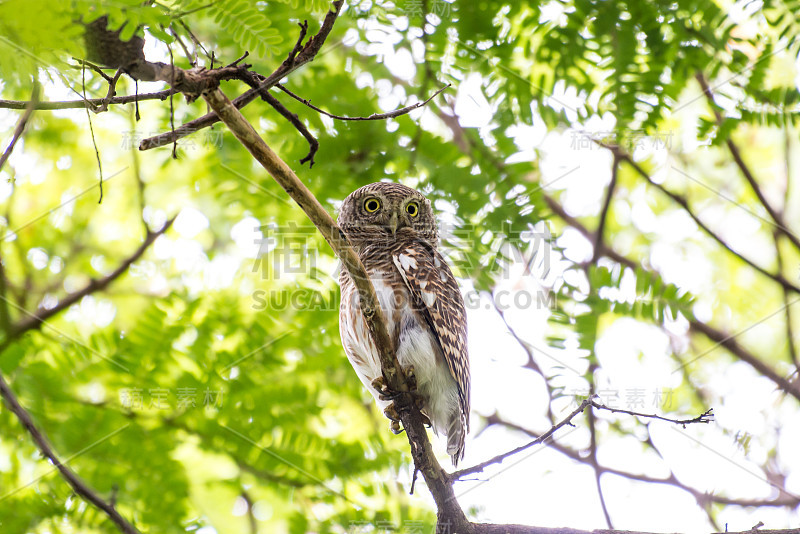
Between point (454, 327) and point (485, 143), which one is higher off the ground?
point (485, 143)

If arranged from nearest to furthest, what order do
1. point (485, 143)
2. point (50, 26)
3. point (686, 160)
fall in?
point (50, 26) → point (485, 143) → point (686, 160)

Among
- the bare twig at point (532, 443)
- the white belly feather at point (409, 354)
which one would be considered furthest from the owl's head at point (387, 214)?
the bare twig at point (532, 443)

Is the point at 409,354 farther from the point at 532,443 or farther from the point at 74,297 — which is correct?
the point at 74,297

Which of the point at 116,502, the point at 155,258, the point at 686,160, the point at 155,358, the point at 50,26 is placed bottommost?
the point at 116,502

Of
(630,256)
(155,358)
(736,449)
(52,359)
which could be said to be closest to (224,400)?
(155,358)

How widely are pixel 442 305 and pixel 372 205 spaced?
119cm

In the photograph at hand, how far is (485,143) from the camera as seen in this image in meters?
4.48

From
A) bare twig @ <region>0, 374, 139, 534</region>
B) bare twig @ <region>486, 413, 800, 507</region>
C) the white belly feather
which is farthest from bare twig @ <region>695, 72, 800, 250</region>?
bare twig @ <region>0, 374, 139, 534</region>

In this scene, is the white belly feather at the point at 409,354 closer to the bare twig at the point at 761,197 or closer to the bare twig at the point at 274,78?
the bare twig at the point at 274,78

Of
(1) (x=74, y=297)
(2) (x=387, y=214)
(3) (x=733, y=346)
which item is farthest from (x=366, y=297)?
(3) (x=733, y=346)

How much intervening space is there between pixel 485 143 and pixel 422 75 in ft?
2.23

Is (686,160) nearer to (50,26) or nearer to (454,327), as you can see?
(454,327)

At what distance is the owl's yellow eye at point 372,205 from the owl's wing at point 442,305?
545 millimetres

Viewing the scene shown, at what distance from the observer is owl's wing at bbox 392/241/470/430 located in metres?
3.55
